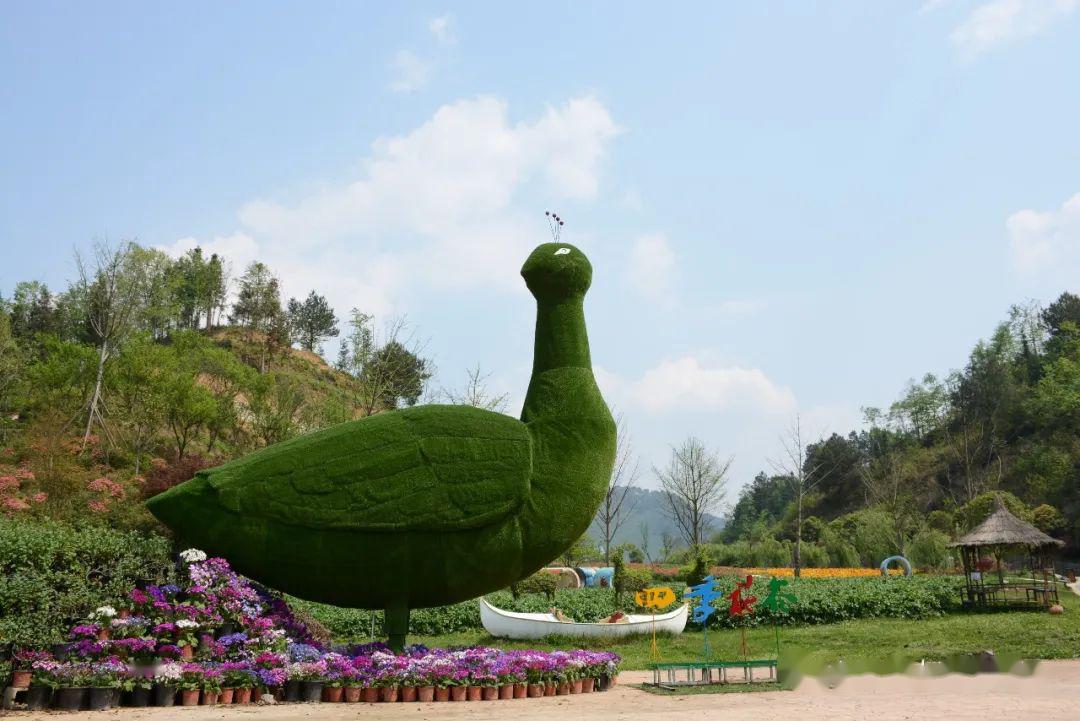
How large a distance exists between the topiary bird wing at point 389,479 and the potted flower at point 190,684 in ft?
5.64

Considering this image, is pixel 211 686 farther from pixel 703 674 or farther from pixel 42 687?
pixel 703 674

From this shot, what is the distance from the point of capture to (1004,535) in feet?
64.1

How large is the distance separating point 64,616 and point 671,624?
434 inches

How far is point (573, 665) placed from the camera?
372 inches

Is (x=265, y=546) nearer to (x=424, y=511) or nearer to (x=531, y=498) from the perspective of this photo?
(x=424, y=511)

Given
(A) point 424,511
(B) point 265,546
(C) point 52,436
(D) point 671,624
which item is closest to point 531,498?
(A) point 424,511

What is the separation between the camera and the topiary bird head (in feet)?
33.8

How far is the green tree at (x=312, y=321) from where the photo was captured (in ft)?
246

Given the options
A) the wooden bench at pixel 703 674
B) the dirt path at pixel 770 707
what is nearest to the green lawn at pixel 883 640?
the wooden bench at pixel 703 674

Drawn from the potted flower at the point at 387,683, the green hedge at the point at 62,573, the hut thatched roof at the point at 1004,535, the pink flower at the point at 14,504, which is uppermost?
the pink flower at the point at 14,504

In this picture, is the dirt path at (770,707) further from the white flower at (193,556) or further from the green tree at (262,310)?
the green tree at (262,310)

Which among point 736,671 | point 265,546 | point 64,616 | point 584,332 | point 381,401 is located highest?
point 381,401

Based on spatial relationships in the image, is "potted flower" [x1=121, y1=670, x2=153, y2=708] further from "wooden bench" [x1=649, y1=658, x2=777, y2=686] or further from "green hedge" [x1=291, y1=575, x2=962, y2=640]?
"green hedge" [x1=291, y1=575, x2=962, y2=640]

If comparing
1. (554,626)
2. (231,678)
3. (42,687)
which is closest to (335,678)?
(231,678)
